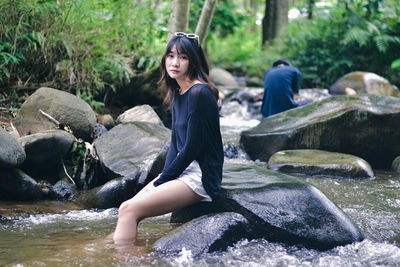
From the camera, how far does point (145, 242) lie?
3.52 m

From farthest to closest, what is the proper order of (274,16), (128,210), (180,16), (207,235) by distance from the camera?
(274,16), (180,16), (128,210), (207,235)

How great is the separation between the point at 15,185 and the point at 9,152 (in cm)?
46

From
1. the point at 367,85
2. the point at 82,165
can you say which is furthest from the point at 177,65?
the point at 367,85

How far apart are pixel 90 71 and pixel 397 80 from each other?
10423mm

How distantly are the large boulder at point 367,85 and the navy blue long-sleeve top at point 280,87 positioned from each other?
4.43 m

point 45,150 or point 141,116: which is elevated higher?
point 141,116

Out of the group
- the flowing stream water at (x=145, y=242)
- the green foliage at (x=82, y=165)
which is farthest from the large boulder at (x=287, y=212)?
the green foliage at (x=82, y=165)

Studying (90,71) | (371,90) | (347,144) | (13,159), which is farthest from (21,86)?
(371,90)

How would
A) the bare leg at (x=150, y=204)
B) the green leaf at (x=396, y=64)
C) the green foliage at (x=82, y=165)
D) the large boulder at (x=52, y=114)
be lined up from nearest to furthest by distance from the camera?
1. the bare leg at (x=150, y=204)
2. the green foliage at (x=82, y=165)
3. the large boulder at (x=52, y=114)
4. the green leaf at (x=396, y=64)

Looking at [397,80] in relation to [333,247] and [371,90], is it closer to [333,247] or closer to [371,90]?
[371,90]

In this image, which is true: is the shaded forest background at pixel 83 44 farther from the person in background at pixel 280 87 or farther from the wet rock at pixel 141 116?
the person in background at pixel 280 87

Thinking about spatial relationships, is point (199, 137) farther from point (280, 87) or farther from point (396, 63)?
point (396, 63)

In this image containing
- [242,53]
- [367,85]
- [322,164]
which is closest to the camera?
[322,164]

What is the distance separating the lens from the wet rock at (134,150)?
16.0ft
